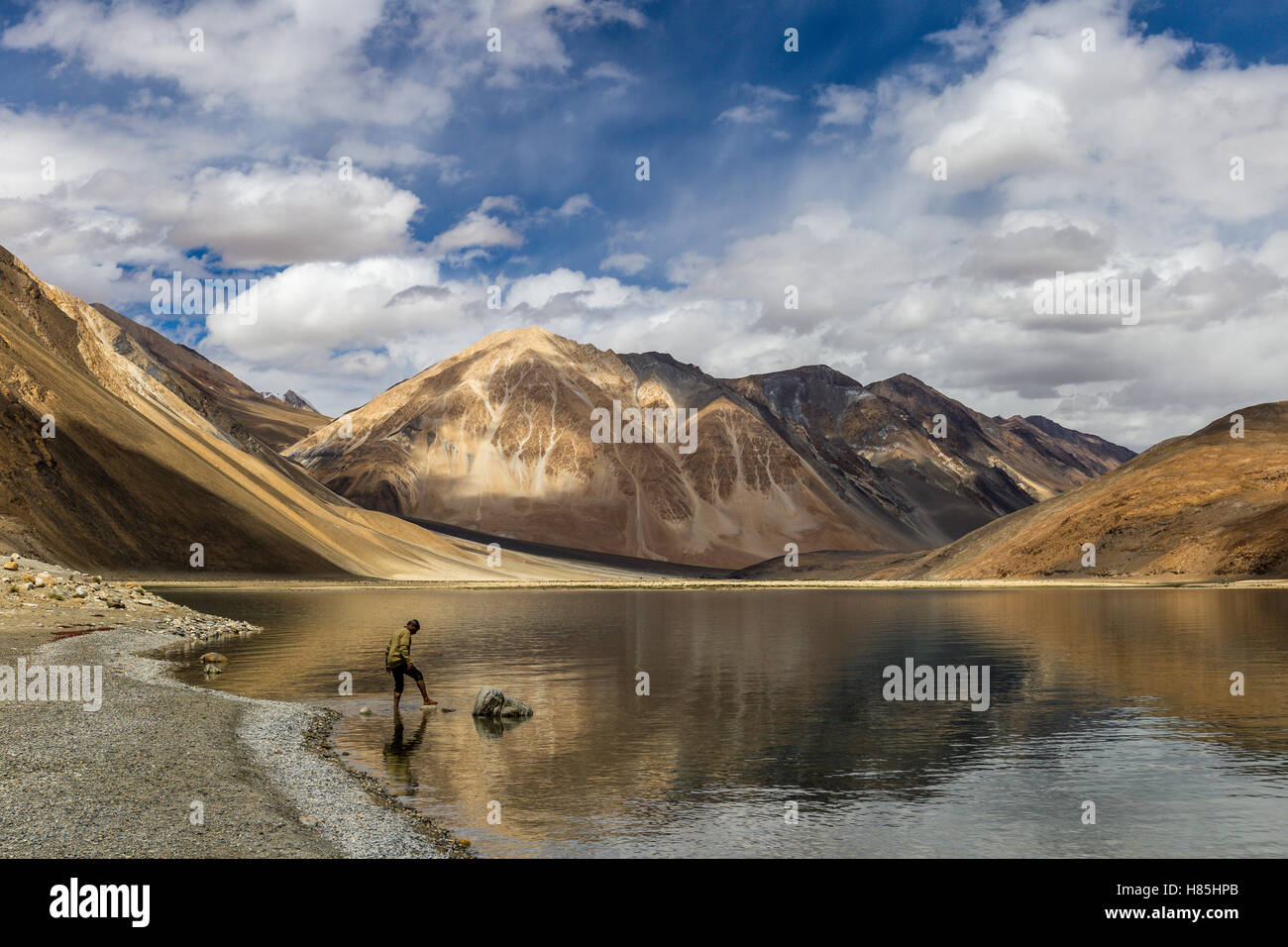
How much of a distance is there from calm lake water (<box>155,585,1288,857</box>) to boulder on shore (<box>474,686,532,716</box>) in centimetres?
66

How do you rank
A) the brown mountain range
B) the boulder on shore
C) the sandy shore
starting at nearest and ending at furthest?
the sandy shore
the boulder on shore
the brown mountain range

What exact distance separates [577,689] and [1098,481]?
13984 cm

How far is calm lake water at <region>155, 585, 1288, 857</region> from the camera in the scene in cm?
1619

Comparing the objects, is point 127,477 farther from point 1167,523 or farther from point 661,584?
point 1167,523

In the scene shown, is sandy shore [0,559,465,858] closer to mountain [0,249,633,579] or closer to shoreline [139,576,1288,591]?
mountain [0,249,633,579]

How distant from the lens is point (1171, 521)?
129500mm

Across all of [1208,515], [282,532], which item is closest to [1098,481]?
[1208,515]

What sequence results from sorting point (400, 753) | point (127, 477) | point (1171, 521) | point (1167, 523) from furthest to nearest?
point (1167, 523), point (1171, 521), point (127, 477), point (400, 753)

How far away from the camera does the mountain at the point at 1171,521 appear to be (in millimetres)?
118125

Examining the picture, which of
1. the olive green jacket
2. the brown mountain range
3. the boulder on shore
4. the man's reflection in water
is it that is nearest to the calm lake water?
the man's reflection in water

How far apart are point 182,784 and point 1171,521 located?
13406cm

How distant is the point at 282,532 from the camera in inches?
4734

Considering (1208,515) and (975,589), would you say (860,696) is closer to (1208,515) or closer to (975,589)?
(975,589)

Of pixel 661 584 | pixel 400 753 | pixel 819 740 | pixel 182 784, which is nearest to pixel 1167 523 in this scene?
pixel 661 584
